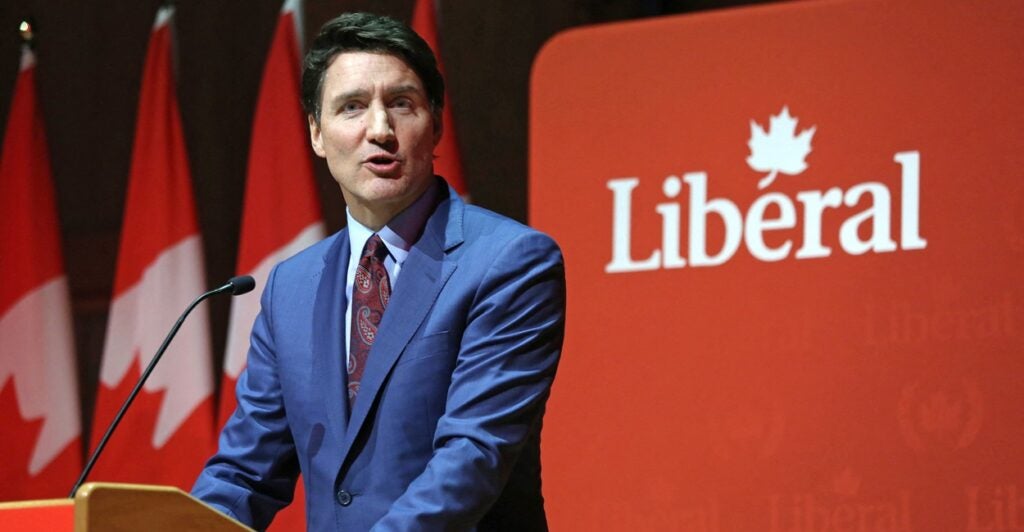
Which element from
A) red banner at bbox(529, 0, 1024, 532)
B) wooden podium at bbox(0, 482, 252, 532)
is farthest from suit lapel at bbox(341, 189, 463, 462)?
red banner at bbox(529, 0, 1024, 532)

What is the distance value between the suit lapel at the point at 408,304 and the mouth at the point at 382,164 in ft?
0.32

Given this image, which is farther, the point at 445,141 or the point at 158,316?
the point at 158,316

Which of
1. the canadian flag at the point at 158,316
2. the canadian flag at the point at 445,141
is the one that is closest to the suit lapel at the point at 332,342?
the canadian flag at the point at 445,141

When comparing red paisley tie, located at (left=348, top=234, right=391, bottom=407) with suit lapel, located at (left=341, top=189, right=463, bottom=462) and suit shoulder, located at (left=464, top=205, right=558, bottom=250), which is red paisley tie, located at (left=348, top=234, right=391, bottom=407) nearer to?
suit lapel, located at (left=341, top=189, right=463, bottom=462)

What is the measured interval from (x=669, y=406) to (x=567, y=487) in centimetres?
35

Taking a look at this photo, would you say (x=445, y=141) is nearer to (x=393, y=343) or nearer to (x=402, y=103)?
(x=402, y=103)

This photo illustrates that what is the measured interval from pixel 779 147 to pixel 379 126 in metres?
1.82

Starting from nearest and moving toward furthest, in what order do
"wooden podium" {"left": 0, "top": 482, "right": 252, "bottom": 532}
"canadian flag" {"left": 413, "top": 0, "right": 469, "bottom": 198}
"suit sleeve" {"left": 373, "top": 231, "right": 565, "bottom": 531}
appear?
"wooden podium" {"left": 0, "top": 482, "right": 252, "bottom": 532} < "suit sleeve" {"left": 373, "top": 231, "right": 565, "bottom": 531} < "canadian flag" {"left": 413, "top": 0, "right": 469, "bottom": 198}

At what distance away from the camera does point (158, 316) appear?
201 inches

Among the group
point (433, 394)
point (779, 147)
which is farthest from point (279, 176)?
point (433, 394)

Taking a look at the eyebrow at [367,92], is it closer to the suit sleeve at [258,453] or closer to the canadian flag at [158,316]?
the suit sleeve at [258,453]

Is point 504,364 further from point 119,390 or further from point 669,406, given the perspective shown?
point 119,390

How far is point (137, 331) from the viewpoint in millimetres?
5105

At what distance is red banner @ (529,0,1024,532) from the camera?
3.52 m
